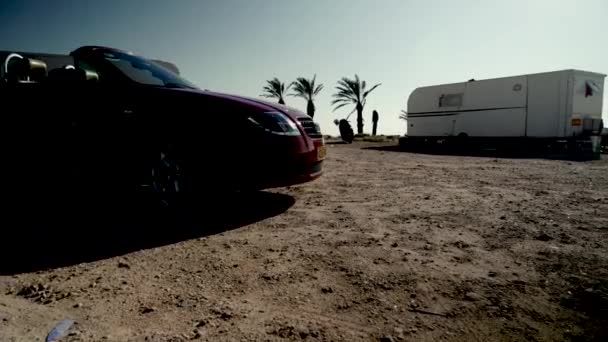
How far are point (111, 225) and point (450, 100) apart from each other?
49.8 ft

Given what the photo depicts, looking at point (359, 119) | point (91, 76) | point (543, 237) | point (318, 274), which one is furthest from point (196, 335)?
point (359, 119)

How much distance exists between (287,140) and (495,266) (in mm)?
2234

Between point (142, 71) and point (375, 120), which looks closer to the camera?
point (142, 71)

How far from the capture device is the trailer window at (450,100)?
15141 millimetres

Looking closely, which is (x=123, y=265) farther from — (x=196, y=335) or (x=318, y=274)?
(x=318, y=274)

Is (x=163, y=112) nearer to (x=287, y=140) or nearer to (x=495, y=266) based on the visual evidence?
(x=287, y=140)

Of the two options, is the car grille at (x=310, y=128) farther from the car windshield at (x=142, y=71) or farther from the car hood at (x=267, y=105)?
the car windshield at (x=142, y=71)

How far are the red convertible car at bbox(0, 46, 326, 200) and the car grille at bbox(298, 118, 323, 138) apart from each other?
12.2 inches

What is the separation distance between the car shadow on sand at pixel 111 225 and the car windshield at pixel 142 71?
4.54ft

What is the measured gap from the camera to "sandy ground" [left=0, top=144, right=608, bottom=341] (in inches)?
64.4

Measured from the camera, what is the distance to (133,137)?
3463mm

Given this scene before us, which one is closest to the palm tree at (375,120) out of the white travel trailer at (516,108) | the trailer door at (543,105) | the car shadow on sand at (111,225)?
the white travel trailer at (516,108)

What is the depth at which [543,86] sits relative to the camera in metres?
12.5

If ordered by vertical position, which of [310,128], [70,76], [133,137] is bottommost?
[133,137]
